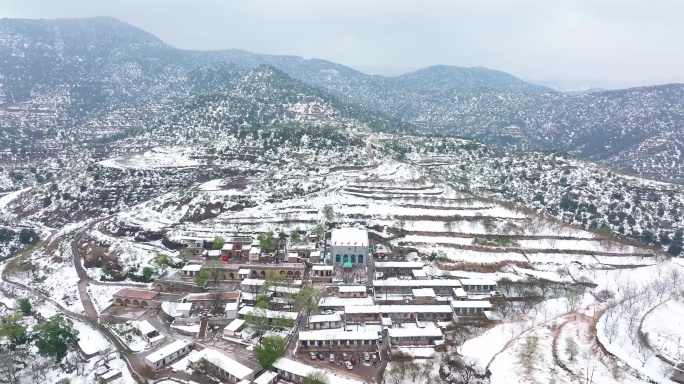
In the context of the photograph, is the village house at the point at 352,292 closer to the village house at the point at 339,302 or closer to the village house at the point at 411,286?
the village house at the point at 339,302

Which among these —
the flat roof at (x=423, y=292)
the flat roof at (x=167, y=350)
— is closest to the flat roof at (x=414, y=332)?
the flat roof at (x=423, y=292)

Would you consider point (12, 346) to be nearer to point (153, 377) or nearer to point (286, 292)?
point (153, 377)

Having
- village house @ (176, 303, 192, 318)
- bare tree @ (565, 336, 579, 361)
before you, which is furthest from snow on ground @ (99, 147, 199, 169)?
bare tree @ (565, 336, 579, 361)

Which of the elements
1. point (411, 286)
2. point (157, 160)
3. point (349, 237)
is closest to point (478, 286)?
point (411, 286)

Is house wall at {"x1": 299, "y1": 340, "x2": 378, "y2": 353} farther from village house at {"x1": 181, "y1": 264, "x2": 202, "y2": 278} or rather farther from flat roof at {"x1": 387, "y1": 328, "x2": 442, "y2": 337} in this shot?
village house at {"x1": 181, "y1": 264, "x2": 202, "y2": 278}

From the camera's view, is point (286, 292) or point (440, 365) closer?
point (440, 365)

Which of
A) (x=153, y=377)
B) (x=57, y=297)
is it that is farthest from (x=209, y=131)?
(x=153, y=377)
